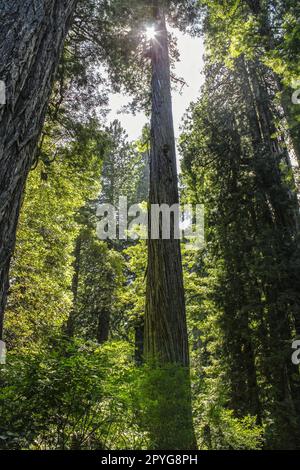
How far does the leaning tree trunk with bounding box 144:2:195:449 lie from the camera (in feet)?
10.5

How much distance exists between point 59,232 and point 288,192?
8.03 m

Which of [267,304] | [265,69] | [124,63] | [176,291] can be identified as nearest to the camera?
[176,291]

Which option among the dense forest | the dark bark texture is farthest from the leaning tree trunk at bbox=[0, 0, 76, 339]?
the dark bark texture

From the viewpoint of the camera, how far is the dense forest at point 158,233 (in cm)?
256

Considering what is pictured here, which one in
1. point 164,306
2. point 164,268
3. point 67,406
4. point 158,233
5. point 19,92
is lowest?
point 67,406

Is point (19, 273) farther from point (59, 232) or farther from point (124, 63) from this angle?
point (124, 63)

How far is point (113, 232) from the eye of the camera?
19250 millimetres

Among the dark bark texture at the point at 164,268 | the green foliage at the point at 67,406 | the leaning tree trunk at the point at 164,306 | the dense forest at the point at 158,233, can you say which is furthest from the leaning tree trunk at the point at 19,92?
the dark bark texture at the point at 164,268

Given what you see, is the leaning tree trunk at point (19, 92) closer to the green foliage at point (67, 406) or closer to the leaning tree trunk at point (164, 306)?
the green foliage at point (67, 406)

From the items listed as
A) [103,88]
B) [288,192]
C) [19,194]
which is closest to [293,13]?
[103,88]

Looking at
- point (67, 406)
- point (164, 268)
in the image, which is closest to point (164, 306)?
point (164, 268)

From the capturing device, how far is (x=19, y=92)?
2096 millimetres

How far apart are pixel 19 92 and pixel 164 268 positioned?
3327 mm

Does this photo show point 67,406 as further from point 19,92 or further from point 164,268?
point 164,268
